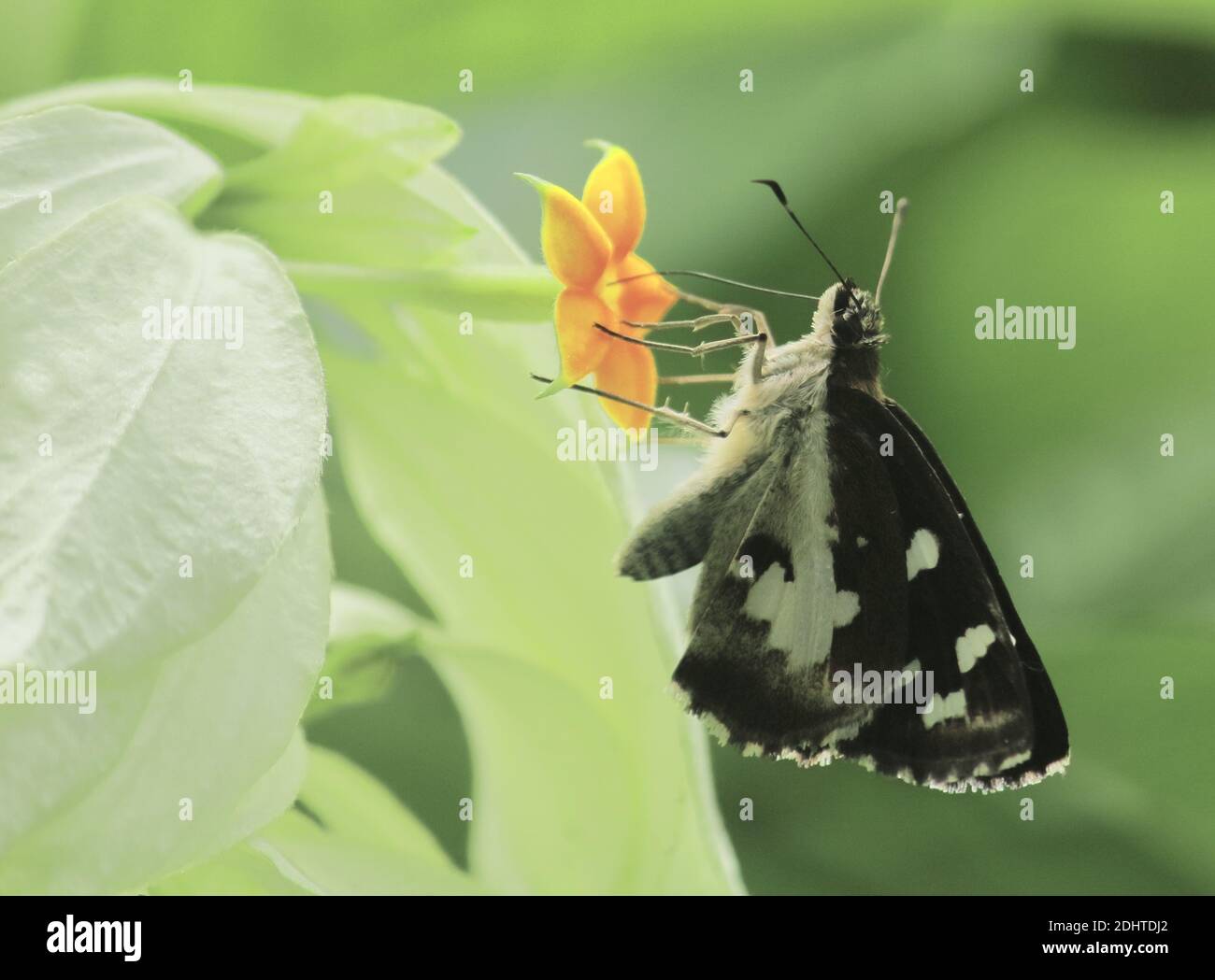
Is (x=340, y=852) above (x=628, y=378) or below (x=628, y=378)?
below

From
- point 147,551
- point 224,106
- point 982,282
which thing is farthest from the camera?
point 982,282

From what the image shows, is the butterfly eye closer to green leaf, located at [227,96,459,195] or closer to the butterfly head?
the butterfly head

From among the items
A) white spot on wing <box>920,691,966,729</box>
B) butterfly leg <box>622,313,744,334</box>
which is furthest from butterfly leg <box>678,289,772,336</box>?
white spot on wing <box>920,691,966,729</box>

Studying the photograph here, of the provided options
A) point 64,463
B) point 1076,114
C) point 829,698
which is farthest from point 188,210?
point 1076,114

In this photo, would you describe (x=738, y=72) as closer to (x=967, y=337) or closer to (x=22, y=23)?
(x=967, y=337)

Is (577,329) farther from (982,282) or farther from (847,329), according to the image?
(982,282)

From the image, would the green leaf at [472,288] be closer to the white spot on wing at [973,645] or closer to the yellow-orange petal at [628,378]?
the yellow-orange petal at [628,378]

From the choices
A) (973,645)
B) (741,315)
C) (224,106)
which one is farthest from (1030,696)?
(224,106)
